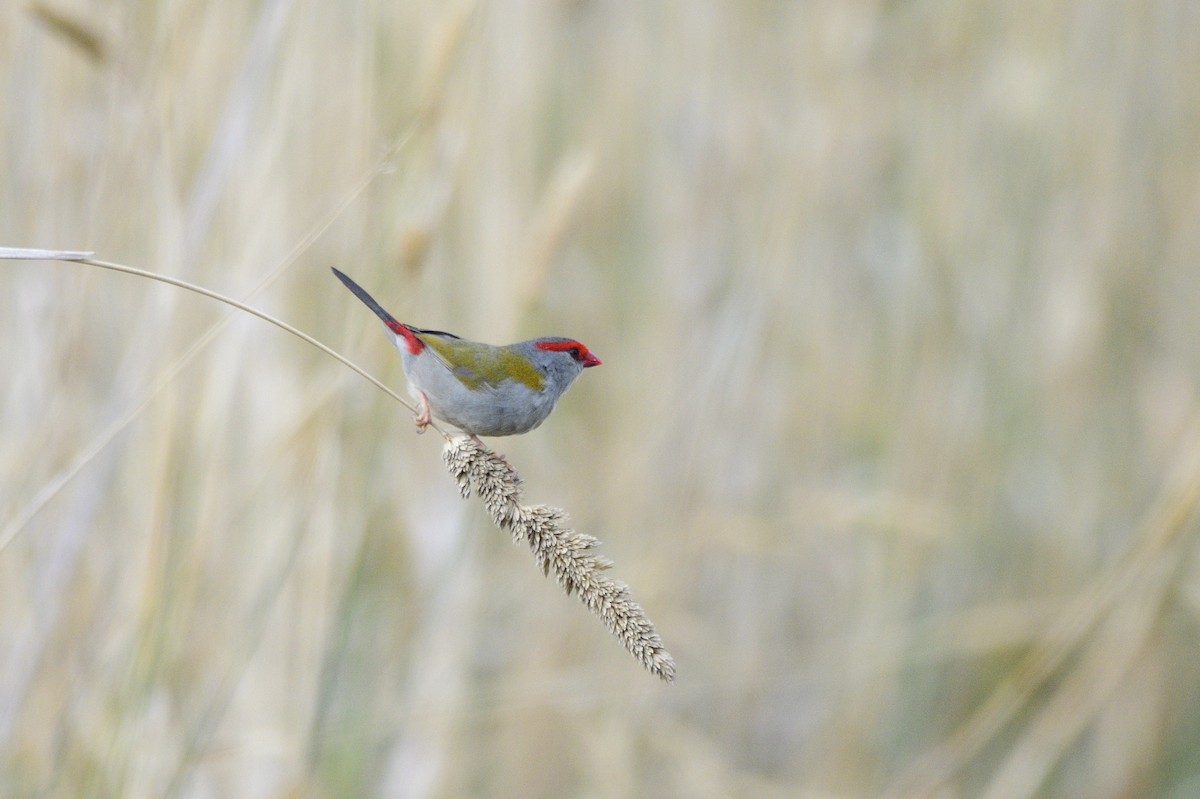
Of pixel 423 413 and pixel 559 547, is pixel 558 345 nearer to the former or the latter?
pixel 423 413

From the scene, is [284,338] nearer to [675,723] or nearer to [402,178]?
[402,178]

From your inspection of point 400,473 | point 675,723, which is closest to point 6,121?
point 400,473

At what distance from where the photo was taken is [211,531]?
6.48 ft

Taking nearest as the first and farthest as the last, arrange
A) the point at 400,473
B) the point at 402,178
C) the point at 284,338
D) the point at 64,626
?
the point at 402,178 → the point at 64,626 → the point at 284,338 → the point at 400,473

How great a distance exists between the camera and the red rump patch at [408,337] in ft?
5.46

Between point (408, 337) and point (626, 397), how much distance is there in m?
1.49

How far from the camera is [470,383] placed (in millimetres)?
1739

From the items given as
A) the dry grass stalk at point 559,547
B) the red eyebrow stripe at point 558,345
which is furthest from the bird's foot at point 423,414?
the red eyebrow stripe at point 558,345

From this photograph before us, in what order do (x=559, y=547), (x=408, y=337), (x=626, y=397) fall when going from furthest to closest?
(x=626, y=397) → (x=408, y=337) → (x=559, y=547)

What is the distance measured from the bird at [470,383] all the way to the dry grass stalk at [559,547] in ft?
0.49

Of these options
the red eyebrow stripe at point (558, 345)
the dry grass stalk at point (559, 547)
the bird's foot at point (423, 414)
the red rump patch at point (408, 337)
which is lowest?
the dry grass stalk at point (559, 547)

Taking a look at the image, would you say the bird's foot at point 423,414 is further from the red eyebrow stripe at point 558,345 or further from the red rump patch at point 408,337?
the red eyebrow stripe at point 558,345

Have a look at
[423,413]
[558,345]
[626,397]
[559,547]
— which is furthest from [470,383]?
[626,397]

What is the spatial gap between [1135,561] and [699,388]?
3.78 ft
